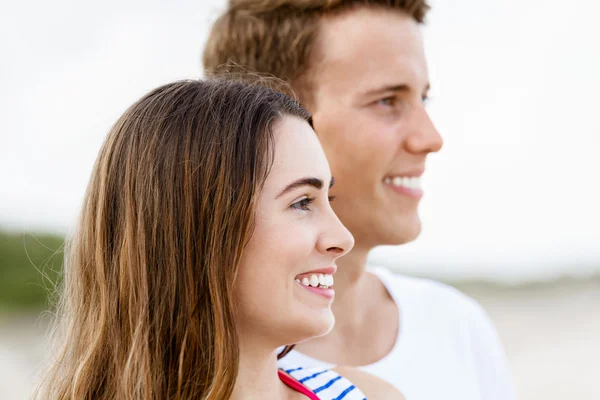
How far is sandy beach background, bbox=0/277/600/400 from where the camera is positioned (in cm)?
788

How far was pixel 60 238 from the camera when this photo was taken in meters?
6.98

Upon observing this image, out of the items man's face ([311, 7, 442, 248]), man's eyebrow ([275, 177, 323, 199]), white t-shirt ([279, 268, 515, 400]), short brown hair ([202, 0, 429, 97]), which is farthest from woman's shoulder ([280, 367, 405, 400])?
short brown hair ([202, 0, 429, 97])

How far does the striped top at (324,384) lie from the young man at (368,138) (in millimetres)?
193

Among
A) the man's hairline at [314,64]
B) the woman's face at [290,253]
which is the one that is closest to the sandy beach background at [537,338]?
the man's hairline at [314,64]

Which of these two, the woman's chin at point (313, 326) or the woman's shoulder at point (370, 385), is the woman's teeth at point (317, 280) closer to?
the woman's chin at point (313, 326)

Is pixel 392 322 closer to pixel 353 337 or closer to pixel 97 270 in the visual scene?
pixel 353 337

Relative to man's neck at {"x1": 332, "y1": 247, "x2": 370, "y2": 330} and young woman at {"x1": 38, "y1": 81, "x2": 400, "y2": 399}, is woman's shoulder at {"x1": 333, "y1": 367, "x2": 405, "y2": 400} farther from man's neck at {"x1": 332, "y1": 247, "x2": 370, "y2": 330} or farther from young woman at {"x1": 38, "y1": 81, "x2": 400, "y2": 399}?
young woman at {"x1": 38, "y1": 81, "x2": 400, "y2": 399}

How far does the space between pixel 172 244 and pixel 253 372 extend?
439 mm

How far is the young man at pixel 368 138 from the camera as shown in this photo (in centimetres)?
263

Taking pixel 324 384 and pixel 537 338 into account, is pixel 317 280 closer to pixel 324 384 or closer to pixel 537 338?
pixel 324 384

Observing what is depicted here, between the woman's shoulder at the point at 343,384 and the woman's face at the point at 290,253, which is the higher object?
the woman's face at the point at 290,253

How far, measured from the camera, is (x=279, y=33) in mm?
2791

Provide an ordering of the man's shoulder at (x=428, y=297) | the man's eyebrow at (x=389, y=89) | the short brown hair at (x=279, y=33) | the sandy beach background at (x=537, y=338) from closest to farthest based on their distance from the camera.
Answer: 1. the man's eyebrow at (x=389, y=89)
2. the short brown hair at (x=279, y=33)
3. the man's shoulder at (x=428, y=297)
4. the sandy beach background at (x=537, y=338)

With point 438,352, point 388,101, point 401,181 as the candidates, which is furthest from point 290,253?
point 438,352
